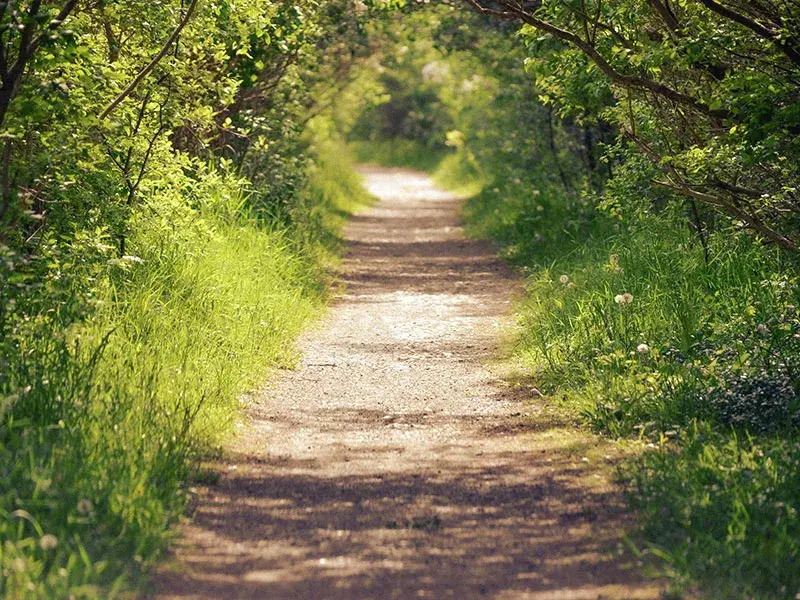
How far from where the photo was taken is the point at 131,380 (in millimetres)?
6863

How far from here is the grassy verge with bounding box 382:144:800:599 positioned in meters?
4.89

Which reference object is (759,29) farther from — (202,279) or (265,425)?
(202,279)

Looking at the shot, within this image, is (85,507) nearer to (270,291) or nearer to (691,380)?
(691,380)

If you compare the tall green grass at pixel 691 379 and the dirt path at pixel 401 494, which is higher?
the tall green grass at pixel 691 379

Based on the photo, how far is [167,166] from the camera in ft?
30.2

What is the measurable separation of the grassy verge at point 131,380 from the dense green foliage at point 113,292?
0.01 m

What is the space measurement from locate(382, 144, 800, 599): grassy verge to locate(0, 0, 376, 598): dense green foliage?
2.20m

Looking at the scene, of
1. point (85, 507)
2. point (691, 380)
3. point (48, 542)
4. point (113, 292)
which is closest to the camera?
point (48, 542)

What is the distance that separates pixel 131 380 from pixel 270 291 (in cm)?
421

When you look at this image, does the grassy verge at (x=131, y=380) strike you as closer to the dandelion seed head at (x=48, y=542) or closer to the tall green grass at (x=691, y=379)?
the dandelion seed head at (x=48, y=542)

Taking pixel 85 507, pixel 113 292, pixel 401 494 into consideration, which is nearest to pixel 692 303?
pixel 401 494

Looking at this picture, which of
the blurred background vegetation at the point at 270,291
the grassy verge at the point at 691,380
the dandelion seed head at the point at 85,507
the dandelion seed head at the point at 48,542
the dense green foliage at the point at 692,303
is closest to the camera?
the dandelion seed head at the point at 48,542

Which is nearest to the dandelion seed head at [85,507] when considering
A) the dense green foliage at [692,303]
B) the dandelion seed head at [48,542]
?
the dandelion seed head at [48,542]

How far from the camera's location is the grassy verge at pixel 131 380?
4.75 meters
